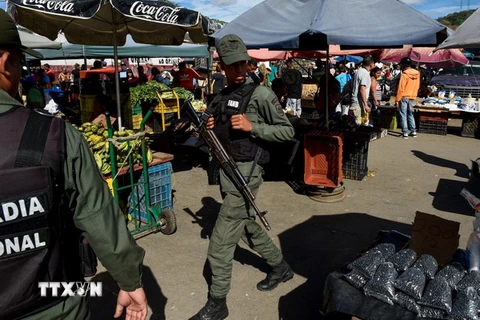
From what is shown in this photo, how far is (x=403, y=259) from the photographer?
275cm

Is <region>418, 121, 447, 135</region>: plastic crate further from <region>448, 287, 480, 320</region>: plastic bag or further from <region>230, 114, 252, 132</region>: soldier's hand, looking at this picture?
<region>448, 287, 480, 320</region>: plastic bag

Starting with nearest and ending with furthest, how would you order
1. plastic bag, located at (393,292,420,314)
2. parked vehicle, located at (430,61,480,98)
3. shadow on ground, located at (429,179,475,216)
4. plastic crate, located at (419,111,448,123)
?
plastic bag, located at (393,292,420,314)
shadow on ground, located at (429,179,475,216)
plastic crate, located at (419,111,448,123)
parked vehicle, located at (430,61,480,98)

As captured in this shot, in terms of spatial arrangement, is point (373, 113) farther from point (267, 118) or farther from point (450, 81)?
point (267, 118)

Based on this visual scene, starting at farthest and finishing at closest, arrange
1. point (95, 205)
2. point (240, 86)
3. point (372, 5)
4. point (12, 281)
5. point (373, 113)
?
point (373, 113) < point (372, 5) < point (240, 86) < point (95, 205) < point (12, 281)

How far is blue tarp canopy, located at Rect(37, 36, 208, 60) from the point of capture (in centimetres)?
1170

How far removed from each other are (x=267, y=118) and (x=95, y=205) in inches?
84.5

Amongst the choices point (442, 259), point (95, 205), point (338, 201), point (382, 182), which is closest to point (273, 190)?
point (338, 201)

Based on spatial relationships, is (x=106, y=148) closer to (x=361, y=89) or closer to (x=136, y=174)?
(x=136, y=174)

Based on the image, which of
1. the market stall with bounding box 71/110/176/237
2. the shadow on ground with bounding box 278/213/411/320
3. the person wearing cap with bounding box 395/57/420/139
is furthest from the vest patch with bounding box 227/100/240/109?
the person wearing cap with bounding box 395/57/420/139

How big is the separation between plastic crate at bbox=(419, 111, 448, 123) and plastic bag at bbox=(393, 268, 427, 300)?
10.2 m

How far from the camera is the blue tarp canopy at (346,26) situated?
486 centimetres

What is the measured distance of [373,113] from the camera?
12984mm

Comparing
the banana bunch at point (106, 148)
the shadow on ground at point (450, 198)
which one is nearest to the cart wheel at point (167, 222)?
the banana bunch at point (106, 148)

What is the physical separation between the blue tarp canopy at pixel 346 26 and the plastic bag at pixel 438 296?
3.15 meters
